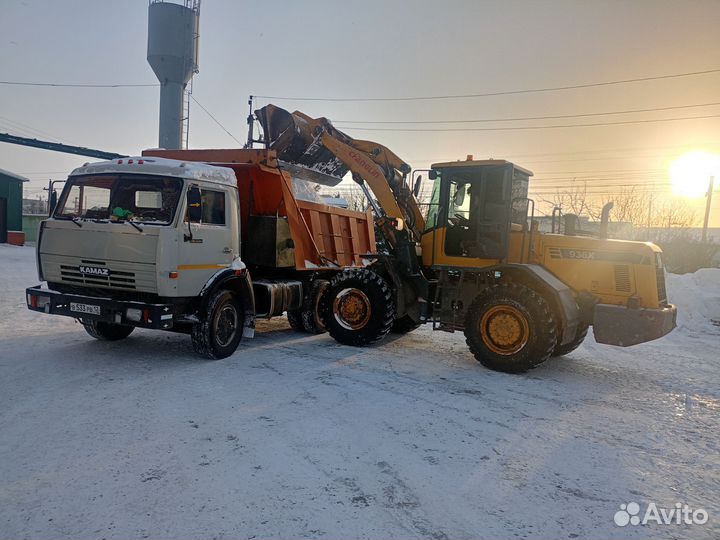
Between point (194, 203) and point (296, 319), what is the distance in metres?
3.59

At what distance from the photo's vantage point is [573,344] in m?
8.00

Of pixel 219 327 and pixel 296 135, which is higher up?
pixel 296 135

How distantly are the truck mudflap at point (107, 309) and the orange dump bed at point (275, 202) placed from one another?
262 cm

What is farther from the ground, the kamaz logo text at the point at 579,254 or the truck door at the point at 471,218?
Result: the truck door at the point at 471,218

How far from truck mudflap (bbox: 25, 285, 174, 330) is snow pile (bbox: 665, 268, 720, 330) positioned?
1127cm

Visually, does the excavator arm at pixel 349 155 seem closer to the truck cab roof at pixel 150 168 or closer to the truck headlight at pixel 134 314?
the truck cab roof at pixel 150 168

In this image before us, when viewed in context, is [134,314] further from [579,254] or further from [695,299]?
[695,299]

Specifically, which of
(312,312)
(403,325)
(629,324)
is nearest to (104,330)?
(312,312)

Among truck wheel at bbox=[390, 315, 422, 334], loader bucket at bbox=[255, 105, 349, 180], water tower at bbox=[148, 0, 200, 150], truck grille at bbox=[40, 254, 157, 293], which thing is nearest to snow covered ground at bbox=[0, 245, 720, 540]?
truck grille at bbox=[40, 254, 157, 293]

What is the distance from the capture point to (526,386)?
6.45m

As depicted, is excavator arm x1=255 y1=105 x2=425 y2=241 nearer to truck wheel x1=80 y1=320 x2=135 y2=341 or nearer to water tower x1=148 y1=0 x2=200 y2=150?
truck wheel x1=80 y1=320 x2=135 y2=341

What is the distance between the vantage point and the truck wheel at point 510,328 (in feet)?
22.0

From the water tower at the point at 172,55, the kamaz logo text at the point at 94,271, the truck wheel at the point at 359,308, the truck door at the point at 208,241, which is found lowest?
the truck wheel at the point at 359,308

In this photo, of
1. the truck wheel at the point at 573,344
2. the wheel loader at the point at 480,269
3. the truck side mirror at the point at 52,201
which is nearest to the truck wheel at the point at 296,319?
the wheel loader at the point at 480,269
